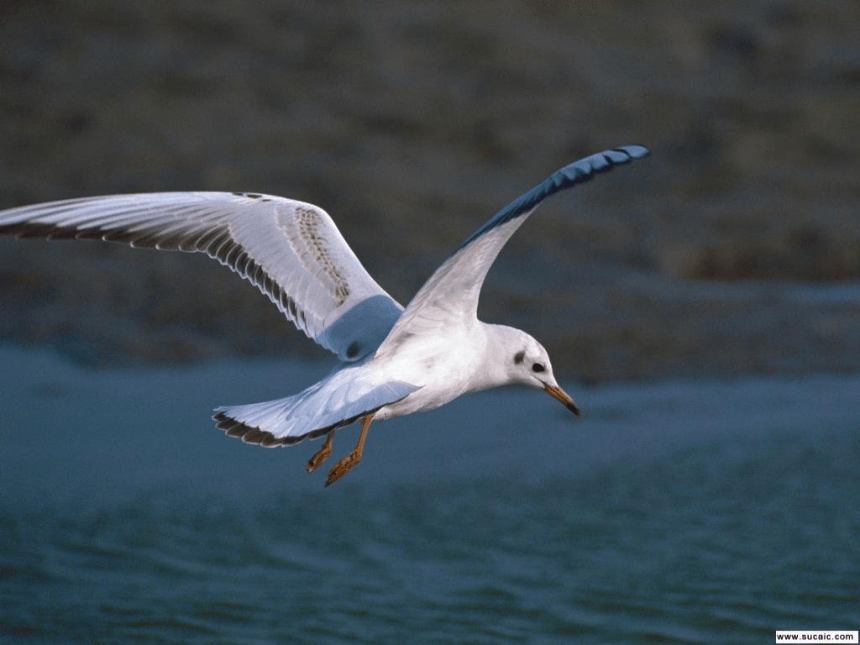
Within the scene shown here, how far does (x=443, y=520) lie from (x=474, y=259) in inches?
117

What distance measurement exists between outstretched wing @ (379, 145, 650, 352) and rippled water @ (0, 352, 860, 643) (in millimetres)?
1786

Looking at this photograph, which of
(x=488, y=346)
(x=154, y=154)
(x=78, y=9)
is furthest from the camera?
(x=78, y=9)

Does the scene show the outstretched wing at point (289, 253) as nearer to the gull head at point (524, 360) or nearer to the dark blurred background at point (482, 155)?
the gull head at point (524, 360)

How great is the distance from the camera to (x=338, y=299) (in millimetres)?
6082

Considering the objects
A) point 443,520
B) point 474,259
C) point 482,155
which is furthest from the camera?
point 482,155

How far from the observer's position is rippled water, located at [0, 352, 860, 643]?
675cm

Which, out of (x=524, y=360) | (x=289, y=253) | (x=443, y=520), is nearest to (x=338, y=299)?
(x=289, y=253)

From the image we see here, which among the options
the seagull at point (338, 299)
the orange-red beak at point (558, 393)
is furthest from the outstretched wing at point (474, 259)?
the orange-red beak at point (558, 393)

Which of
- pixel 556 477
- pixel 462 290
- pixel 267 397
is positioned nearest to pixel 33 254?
pixel 267 397

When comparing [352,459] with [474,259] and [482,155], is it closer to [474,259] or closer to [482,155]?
[474,259]

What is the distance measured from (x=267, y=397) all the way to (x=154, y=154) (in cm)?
416

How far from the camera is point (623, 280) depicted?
11352 millimetres

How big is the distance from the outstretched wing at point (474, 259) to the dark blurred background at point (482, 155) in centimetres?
459

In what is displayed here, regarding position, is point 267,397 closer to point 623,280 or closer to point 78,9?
point 623,280
